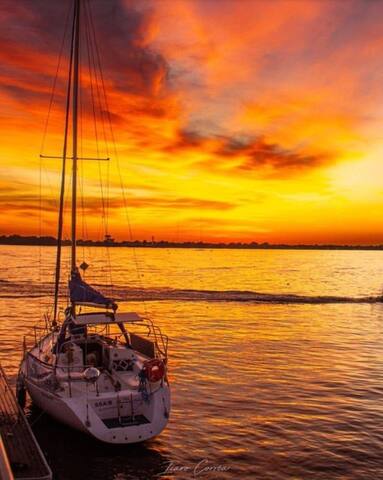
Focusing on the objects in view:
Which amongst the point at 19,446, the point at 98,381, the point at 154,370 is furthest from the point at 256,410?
the point at 19,446

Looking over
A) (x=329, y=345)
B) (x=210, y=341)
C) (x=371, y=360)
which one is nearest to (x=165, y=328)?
(x=210, y=341)

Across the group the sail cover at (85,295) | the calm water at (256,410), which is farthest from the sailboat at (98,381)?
the calm water at (256,410)

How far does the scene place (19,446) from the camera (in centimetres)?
1191

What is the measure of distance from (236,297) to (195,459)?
4841 centimetres

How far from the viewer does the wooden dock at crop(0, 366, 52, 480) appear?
10.6 metres

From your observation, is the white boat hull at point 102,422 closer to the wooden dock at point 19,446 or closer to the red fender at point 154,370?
the red fender at point 154,370

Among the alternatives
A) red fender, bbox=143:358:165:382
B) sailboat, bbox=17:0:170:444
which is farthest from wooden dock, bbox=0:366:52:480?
red fender, bbox=143:358:165:382

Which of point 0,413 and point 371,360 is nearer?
point 0,413

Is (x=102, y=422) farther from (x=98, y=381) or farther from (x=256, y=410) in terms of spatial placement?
(x=256, y=410)

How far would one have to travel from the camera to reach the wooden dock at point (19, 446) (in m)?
10.6

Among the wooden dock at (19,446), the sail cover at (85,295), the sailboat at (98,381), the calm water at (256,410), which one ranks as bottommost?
the calm water at (256,410)

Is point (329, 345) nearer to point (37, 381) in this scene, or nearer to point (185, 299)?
point (37, 381)

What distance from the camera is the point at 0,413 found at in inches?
550

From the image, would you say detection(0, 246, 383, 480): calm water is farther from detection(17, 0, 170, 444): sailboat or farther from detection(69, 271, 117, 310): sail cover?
detection(69, 271, 117, 310): sail cover
